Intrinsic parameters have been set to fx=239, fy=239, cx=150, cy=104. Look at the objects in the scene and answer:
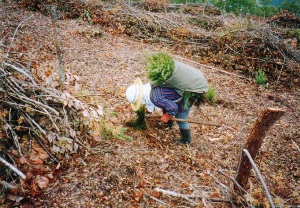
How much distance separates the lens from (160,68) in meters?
3.24

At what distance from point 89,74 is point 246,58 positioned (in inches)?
172

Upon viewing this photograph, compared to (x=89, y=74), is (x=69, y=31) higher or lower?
higher

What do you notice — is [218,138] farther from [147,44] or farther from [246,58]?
[147,44]

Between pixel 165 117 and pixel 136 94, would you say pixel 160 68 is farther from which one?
pixel 165 117

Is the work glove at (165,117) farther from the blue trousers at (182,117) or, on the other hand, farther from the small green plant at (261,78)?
the small green plant at (261,78)

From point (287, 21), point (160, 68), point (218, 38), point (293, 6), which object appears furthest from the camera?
point (293, 6)

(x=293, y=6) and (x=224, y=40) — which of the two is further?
(x=293, y=6)

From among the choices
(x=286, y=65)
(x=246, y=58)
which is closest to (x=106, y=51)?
(x=246, y=58)

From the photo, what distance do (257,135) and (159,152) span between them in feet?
4.75

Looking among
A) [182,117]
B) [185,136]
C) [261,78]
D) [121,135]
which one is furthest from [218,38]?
[121,135]

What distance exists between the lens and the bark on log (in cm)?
228

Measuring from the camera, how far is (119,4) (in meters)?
9.95

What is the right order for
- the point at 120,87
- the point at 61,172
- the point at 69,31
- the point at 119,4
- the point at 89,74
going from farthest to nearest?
1. the point at 119,4
2. the point at 69,31
3. the point at 89,74
4. the point at 120,87
5. the point at 61,172

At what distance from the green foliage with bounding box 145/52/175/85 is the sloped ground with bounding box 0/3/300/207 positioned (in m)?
0.89
